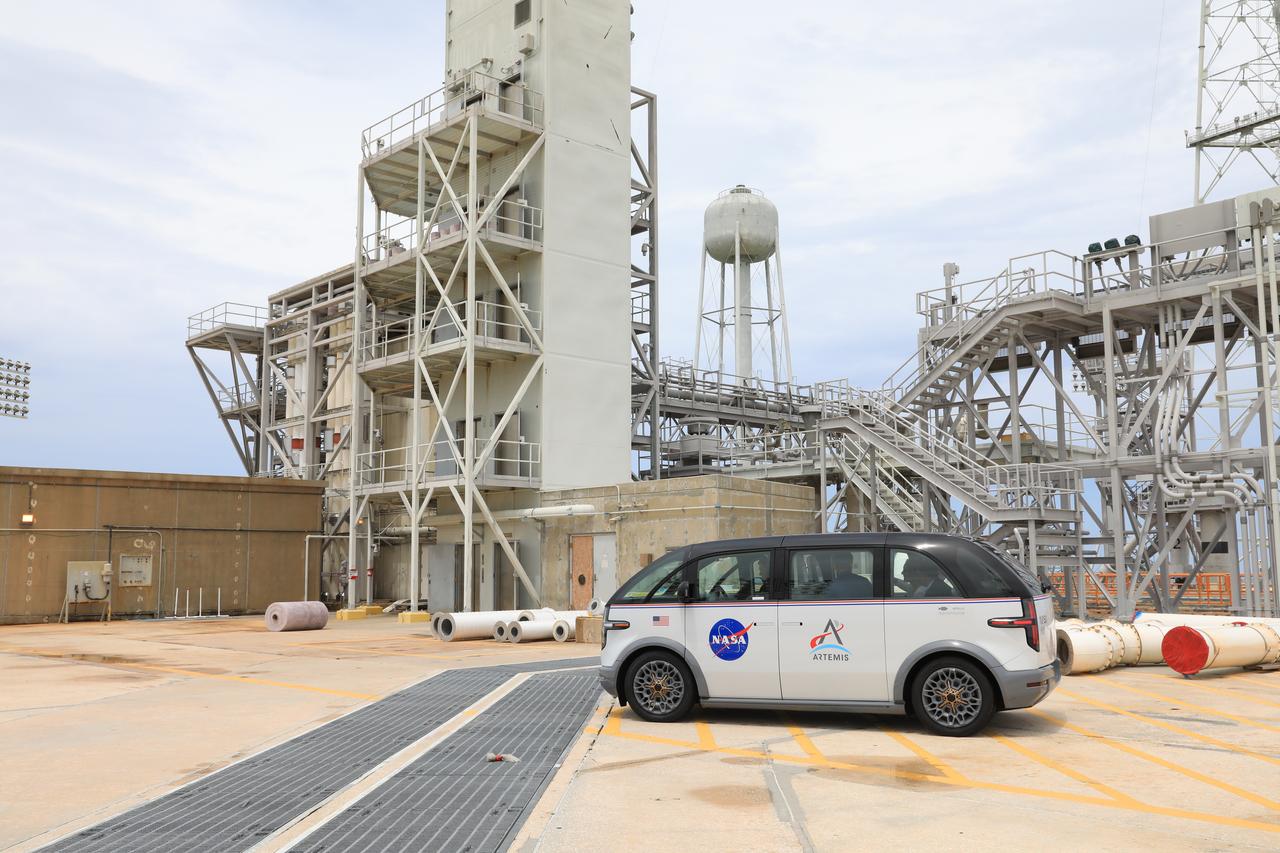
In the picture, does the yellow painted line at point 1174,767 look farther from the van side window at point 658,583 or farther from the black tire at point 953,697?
the van side window at point 658,583

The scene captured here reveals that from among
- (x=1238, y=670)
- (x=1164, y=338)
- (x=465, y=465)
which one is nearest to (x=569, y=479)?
(x=465, y=465)

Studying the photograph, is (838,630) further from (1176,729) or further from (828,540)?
(1176,729)

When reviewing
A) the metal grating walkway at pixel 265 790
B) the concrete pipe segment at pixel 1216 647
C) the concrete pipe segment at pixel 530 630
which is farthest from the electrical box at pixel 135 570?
the concrete pipe segment at pixel 1216 647

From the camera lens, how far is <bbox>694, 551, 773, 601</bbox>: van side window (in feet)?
33.8

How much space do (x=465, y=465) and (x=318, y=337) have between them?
43.9ft

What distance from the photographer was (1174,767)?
8.16 meters

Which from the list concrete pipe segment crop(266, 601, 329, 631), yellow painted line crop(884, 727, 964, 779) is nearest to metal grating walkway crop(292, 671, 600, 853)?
yellow painted line crop(884, 727, 964, 779)

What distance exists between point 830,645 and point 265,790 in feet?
16.6

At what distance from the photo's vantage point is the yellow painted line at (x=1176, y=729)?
8.63m

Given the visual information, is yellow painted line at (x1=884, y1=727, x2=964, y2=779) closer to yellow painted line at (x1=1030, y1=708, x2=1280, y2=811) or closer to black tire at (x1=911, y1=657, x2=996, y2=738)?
black tire at (x1=911, y1=657, x2=996, y2=738)

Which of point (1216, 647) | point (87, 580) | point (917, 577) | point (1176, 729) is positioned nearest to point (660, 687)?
point (917, 577)

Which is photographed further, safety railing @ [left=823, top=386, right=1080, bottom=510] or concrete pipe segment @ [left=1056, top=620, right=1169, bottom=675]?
safety railing @ [left=823, top=386, right=1080, bottom=510]

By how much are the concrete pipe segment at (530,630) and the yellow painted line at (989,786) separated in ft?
38.6

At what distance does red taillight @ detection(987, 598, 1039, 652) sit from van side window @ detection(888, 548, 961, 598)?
42cm
